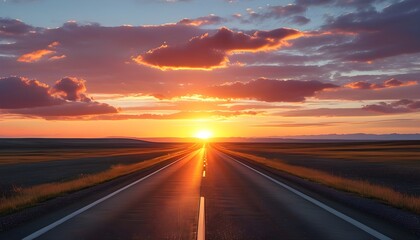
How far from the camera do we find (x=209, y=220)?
11.9m

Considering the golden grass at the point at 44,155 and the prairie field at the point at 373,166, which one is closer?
the prairie field at the point at 373,166

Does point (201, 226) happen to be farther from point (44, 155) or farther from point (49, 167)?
point (44, 155)

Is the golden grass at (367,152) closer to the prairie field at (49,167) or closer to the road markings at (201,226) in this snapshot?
the prairie field at (49,167)

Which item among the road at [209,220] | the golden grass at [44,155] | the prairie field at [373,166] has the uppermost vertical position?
the road at [209,220]

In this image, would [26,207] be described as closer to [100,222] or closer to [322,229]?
[100,222]

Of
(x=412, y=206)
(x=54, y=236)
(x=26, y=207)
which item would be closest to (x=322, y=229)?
(x=412, y=206)

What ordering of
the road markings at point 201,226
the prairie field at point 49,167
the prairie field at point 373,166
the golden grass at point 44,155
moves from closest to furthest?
1. the road markings at point 201,226
2. the prairie field at point 373,166
3. the prairie field at point 49,167
4. the golden grass at point 44,155

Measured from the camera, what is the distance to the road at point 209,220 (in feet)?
32.5

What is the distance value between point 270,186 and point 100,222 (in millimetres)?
11726

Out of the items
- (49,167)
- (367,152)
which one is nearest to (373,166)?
(49,167)

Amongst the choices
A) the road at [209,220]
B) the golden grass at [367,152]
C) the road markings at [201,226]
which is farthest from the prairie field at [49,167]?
the golden grass at [367,152]

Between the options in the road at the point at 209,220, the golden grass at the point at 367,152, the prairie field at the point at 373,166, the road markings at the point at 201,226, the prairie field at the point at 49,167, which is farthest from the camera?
the golden grass at the point at 367,152

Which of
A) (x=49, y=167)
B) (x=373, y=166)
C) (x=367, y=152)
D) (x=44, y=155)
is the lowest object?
(x=44, y=155)

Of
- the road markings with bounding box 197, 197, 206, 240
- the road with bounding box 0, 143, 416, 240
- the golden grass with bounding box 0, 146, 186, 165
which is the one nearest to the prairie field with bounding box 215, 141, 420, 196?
the road with bounding box 0, 143, 416, 240
